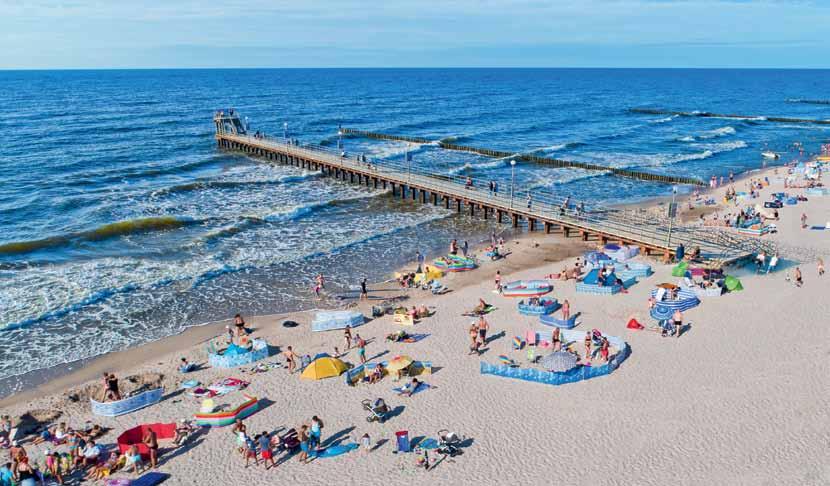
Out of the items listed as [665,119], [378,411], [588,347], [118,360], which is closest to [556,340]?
[588,347]

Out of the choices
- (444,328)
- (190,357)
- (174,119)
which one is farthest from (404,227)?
(174,119)

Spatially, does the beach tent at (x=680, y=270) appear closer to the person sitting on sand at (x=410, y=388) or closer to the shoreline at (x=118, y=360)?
Answer: the shoreline at (x=118, y=360)

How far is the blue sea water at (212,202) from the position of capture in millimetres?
22922

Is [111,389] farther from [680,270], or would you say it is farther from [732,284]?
[732,284]

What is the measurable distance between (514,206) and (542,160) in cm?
1957

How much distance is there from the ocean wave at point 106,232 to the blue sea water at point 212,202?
0.09m

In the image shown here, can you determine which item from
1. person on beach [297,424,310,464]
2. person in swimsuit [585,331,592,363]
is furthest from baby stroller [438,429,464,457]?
person in swimsuit [585,331,592,363]

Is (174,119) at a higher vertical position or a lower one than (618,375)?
higher

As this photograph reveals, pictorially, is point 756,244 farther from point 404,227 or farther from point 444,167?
point 444,167

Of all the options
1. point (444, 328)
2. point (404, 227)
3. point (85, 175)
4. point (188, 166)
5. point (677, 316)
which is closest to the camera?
point (677, 316)

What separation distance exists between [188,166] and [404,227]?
2230 cm

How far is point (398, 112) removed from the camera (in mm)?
84875

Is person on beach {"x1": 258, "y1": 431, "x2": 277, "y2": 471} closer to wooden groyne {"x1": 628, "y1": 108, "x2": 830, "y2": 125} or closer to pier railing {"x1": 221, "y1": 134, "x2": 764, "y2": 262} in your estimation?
pier railing {"x1": 221, "y1": 134, "x2": 764, "y2": 262}

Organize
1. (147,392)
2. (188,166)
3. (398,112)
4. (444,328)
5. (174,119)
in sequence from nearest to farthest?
(147,392) → (444,328) → (188,166) → (174,119) → (398,112)
